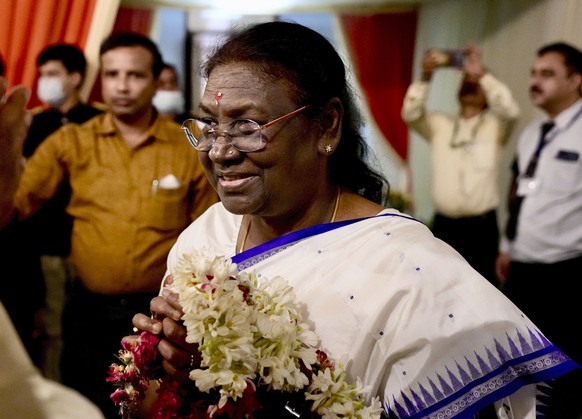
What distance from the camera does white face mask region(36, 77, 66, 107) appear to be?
3502 mm

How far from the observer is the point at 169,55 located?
7.49 metres

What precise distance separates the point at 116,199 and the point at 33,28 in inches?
32.0

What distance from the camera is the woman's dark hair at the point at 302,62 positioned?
1.65 metres

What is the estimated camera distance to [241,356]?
4.39ft

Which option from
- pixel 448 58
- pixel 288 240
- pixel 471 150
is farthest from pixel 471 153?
pixel 288 240

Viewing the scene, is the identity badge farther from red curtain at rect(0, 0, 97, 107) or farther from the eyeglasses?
the eyeglasses

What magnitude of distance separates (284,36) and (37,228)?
7.13 feet

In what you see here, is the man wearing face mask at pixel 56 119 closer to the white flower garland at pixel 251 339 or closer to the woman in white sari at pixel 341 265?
the woman in white sari at pixel 341 265

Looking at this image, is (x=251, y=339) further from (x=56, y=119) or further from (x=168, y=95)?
(x=168, y=95)

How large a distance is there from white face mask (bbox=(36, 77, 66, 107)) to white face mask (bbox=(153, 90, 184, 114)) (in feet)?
4.84

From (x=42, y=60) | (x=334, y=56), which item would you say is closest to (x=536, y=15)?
(x=42, y=60)

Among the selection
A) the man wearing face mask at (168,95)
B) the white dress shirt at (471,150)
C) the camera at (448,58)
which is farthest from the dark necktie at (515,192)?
the man wearing face mask at (168,95)

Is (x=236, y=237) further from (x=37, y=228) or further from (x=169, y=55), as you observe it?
(x=169, y=55)

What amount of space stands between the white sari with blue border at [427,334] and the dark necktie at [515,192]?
2.65 m
